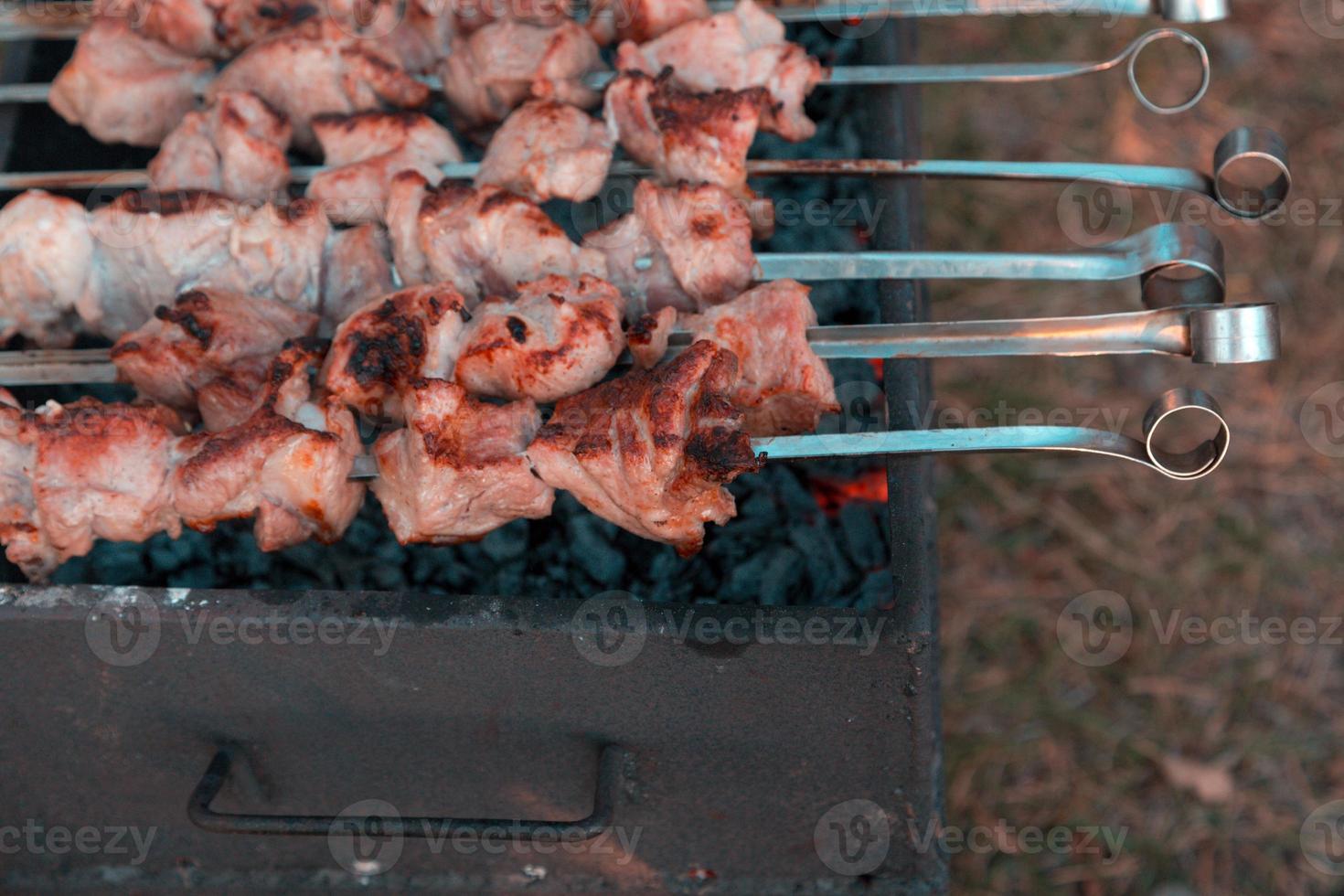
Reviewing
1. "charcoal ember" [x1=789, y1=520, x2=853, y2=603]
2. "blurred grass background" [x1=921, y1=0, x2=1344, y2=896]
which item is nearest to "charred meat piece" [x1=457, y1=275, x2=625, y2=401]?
"charcoal ember" [x1=789, y1=520, x2=853, y2=603]

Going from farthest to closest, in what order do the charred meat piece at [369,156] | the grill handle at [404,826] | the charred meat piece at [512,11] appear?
the charred meat piece at [512,11], the charred meat piece at [369,156], the grill handle at [404,826]

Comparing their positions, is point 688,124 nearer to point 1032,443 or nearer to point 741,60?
point 741,60

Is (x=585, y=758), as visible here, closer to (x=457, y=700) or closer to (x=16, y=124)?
(x=457, y=700)

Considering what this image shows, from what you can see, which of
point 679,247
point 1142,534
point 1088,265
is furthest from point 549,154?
point 1142,534

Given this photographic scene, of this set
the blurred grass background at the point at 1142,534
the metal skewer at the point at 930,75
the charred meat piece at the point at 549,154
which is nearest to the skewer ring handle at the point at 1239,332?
the metal skewer at the point at 930,75

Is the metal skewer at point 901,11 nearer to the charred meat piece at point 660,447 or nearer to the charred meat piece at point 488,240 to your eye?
the charred meat piece at point 488,240

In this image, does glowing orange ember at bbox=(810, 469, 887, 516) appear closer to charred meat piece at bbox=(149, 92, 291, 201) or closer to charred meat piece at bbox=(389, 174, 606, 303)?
charred meat piece at bbox=(389, 174, 606, 303)
